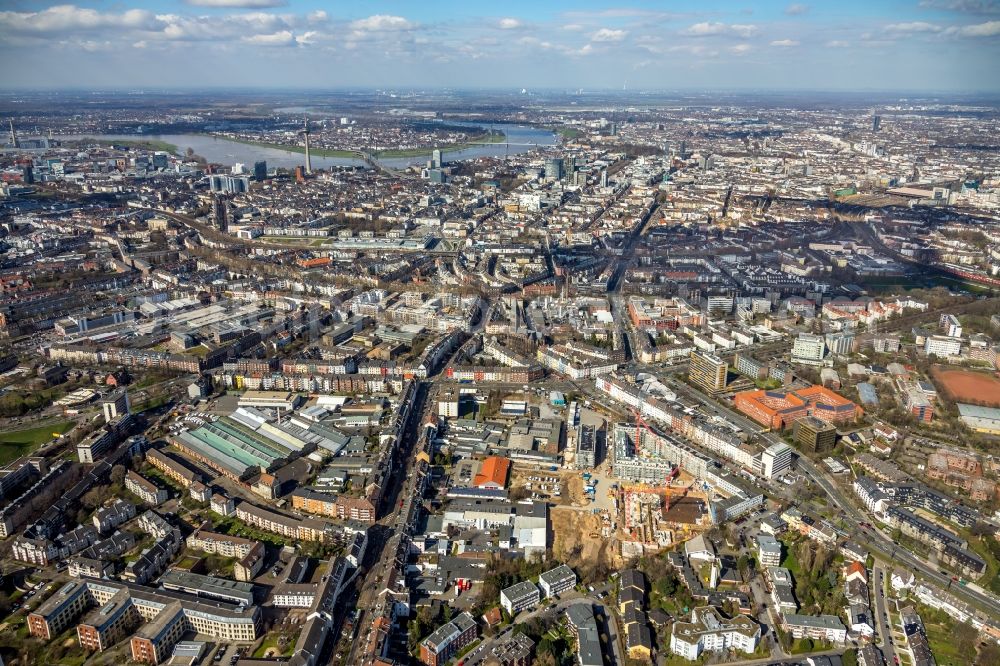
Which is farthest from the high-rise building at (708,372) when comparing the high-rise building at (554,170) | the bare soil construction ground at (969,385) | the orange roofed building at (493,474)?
the high-rise building at (554,170)

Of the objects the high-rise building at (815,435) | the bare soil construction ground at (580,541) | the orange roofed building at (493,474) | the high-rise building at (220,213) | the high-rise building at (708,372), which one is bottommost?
the bare soil construction ground at (580,541)

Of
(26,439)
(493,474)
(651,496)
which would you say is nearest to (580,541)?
(651,496)

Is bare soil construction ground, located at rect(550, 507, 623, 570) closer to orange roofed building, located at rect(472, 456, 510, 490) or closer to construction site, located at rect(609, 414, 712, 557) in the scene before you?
construction site, located at rect(609, 414, 712, 557)

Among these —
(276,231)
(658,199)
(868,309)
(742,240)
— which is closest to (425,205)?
(276,231)

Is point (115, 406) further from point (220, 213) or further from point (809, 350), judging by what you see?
point (220, 213)

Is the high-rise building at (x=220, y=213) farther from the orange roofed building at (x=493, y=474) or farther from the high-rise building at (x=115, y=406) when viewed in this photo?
the orange roofed building at (x=493, y=474)

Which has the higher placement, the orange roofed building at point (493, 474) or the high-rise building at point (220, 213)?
the high-rise building at point (220, 213)
